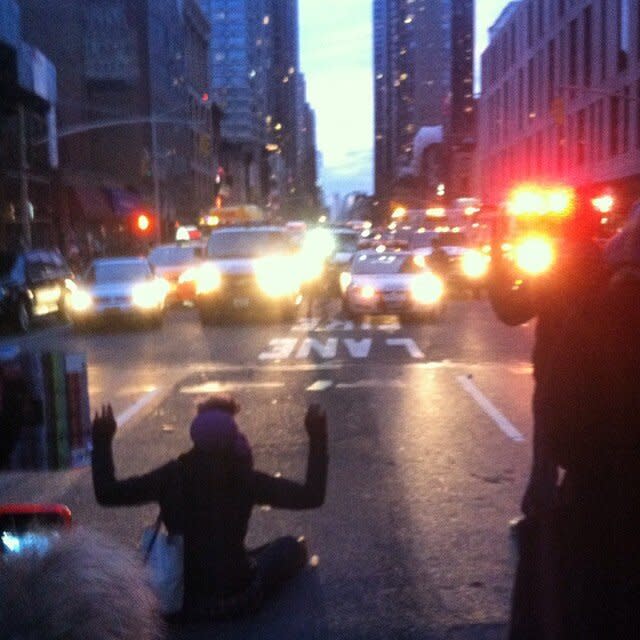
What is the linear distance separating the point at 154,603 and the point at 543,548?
5.18ft

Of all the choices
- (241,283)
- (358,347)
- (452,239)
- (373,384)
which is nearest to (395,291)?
(241,283)

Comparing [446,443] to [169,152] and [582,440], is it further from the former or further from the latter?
[169,152]

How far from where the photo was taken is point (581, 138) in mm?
55938

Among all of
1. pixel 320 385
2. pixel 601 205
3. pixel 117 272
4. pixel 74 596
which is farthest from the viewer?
pixel 117 272

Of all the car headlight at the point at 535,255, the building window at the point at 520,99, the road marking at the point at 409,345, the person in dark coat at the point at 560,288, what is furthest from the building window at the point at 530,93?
the person in dark coat at the point at 560,288

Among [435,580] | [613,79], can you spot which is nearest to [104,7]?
[613,79]

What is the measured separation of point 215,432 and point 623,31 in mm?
45586

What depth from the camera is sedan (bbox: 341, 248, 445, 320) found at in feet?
81.3

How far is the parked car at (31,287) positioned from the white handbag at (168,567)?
1942 cm

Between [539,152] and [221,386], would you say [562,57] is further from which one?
[221,386]

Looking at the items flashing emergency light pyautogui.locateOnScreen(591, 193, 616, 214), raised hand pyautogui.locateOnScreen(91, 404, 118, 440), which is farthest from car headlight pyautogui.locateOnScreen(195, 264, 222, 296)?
raised hand pyautogui.locateOnScreen(91, 404, 118, 440)

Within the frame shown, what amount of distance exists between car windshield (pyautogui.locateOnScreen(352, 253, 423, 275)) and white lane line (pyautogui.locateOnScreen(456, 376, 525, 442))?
35.0ft

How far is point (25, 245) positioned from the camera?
3509 cm

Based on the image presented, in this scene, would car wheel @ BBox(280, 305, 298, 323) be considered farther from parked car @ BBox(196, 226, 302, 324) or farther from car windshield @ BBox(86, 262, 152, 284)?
car windshield @ BBox(86, 262, 152, 284)
